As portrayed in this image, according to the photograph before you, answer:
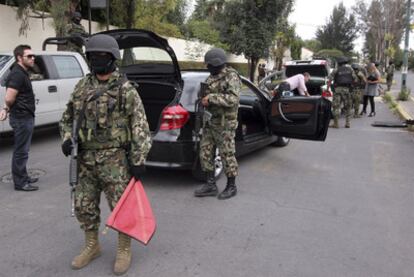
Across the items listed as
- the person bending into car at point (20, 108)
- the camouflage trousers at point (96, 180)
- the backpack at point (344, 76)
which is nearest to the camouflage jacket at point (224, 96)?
the camouflage trousers at point (96, 180)

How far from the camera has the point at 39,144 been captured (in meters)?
8.10

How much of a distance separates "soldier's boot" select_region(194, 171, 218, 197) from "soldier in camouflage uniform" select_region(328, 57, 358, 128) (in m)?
6.34

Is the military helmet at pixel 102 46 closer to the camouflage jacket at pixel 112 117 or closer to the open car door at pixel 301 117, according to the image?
the camouflage jacket at pixel 112 117

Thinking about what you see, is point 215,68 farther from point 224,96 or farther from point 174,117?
point 174,117

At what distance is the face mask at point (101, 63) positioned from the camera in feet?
10.3

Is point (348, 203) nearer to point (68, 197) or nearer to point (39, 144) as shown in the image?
point (68, 197)

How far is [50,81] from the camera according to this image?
26.2 ft

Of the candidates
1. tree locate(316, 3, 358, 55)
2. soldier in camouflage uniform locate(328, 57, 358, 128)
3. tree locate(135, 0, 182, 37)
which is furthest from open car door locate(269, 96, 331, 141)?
tree locate(316, 3, 358, 55)

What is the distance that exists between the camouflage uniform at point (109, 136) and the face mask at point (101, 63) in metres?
0.09

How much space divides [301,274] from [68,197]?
2.98 m

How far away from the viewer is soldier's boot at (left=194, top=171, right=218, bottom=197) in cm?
517

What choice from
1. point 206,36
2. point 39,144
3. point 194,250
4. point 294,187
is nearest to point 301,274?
point 194,250

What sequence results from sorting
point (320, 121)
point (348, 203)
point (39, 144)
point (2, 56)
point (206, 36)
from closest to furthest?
1. point (348, 203)
2. point (320, 121)
3. point (2, 56)
4. point (39, 144)
5. point (206, 36)

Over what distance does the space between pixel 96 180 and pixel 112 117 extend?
52 centimetres
